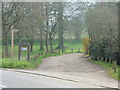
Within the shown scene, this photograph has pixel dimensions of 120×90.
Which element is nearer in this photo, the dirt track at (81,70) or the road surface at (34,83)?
the road surface at (34,83)

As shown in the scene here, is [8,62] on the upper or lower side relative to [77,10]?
lower

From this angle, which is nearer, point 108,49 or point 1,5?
point 108,49

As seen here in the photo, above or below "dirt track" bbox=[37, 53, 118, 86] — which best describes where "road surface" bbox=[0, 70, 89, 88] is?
above

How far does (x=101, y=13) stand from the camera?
26.2 m

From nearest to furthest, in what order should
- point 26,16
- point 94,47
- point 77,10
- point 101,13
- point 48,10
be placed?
point 101,13 → point 94,47 → point 26,16 → point 48,10 → point 77,10

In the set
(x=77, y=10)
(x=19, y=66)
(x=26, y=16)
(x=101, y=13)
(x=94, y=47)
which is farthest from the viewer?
(x=77, y=10)

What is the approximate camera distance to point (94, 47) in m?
31.6

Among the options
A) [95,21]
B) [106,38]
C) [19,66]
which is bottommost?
[19,66]

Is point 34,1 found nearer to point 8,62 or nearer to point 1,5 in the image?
point 1,5

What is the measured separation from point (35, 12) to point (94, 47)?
8751 mm

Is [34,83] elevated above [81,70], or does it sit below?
above

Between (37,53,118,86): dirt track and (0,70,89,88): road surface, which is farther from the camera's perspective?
(37,53,118,86): dirt track

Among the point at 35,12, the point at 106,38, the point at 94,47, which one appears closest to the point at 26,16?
the point at 35,12

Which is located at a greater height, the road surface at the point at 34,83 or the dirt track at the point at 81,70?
the road surface at the point at 34,83
